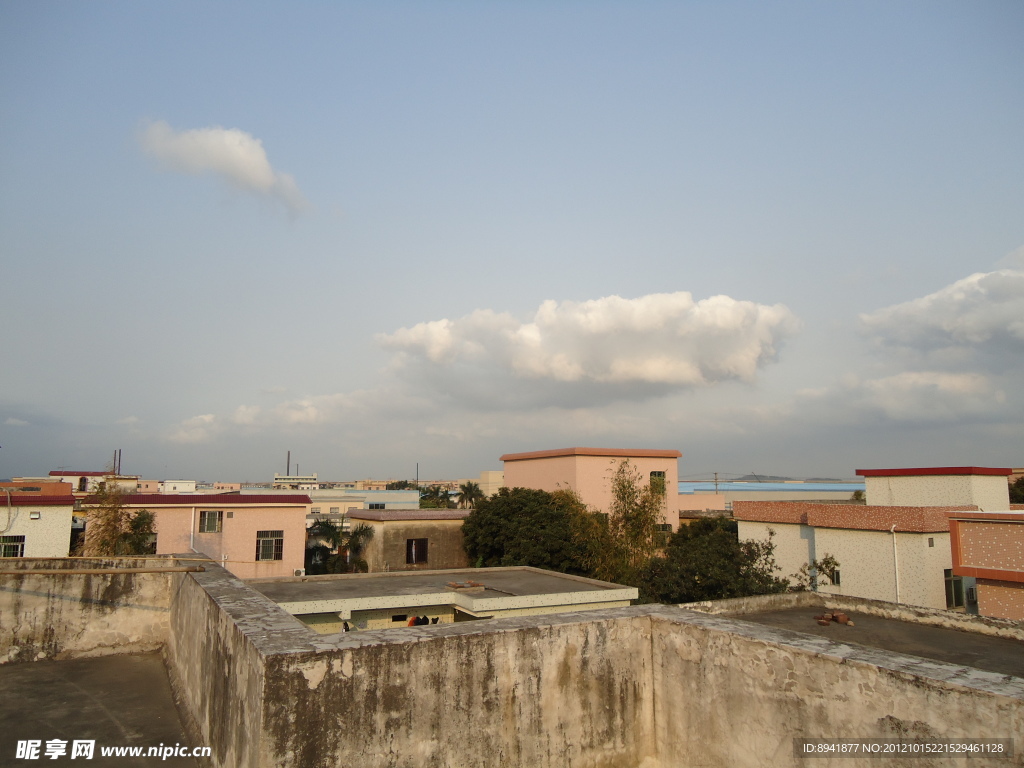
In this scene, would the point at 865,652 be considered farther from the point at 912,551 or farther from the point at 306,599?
the point at 912,551

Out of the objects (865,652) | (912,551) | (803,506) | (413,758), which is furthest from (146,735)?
(803,506)

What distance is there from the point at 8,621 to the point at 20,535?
49.5 ft

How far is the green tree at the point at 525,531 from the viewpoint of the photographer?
2653 centimetres

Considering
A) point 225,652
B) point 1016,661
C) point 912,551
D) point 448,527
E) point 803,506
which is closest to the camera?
point 225,652

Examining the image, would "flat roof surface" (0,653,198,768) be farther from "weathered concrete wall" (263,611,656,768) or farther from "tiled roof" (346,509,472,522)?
"tiled roof" (346,509,472,522)

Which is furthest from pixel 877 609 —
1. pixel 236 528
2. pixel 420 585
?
pixel 236 528

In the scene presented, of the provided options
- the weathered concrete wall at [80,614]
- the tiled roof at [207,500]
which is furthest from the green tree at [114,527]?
the weathered concrete wall at [80,614]

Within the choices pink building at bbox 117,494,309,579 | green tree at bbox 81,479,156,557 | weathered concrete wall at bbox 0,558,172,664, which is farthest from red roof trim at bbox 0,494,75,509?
weathered concrete wall at bbox 0,558,172,664

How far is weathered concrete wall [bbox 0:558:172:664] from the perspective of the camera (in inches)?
292

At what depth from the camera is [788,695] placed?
3660 millimetres

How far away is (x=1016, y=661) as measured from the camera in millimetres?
6707

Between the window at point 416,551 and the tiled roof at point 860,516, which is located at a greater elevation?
the tiled roof at point 860,516

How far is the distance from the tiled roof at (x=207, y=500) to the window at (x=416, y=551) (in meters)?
5.16

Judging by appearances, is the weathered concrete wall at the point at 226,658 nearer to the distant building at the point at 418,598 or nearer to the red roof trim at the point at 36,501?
the distant building at the point at 418,598
